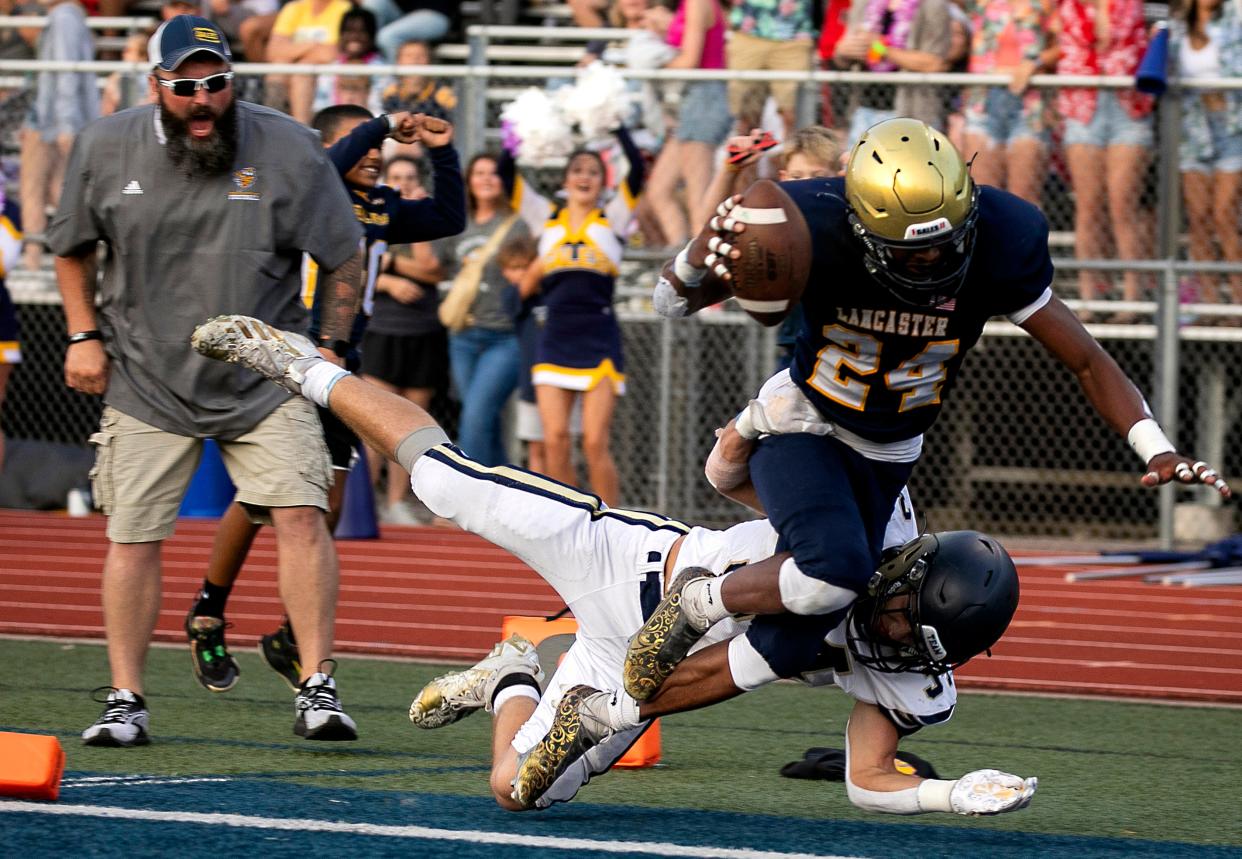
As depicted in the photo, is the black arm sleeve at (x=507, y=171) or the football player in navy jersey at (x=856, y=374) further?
the black arm sleeve at (x=507, y=171)

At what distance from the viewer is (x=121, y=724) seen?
5.42 metres

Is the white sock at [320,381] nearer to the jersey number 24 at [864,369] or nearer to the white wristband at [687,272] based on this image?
the white wristband at [687,272]

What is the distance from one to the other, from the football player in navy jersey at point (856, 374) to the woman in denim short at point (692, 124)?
6286 millimetres

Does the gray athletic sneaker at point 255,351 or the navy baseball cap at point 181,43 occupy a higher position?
the navy baseball cap at point 181,43

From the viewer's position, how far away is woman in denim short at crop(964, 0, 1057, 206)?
34.8 feet

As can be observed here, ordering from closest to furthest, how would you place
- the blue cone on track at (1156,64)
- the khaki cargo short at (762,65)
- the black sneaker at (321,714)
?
the black sneaker at (321,714) < the blue cone on track at (1156,64) < the khaki cargo short at (762,65)

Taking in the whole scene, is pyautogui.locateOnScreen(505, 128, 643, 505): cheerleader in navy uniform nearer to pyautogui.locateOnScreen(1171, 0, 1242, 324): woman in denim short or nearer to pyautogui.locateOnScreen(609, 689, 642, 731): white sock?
pyautogui.locateOnScreen(1171, 0, 1242, 324): woman in denim short

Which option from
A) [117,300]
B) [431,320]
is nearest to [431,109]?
[431,320]

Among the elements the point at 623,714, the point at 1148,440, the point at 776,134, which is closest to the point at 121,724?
the point at 623,714

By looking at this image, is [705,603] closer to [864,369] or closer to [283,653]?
[864,369]

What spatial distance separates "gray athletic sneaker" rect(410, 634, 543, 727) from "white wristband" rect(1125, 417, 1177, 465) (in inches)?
66.5

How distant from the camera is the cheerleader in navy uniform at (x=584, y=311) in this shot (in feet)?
33.3

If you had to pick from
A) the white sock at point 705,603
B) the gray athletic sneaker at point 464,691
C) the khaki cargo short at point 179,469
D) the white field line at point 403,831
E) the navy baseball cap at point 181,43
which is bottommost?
the gray athletic sneaker at point 464,691

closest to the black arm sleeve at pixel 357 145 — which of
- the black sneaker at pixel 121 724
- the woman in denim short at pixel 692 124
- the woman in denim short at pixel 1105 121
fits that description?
the black sneaker at pixel 121 724
